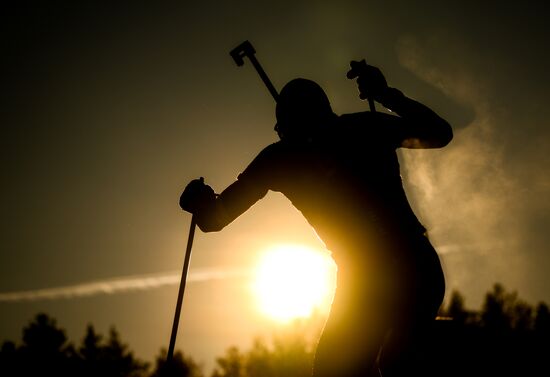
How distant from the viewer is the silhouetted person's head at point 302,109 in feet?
10.3

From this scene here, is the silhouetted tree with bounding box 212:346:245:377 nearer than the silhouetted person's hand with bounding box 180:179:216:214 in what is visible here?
No

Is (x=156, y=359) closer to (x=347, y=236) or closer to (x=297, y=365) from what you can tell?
(x=297, y=365)

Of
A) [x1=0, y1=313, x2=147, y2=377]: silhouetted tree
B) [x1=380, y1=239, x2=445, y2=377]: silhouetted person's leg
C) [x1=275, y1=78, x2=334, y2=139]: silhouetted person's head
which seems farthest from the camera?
[x1=0, y1=313, x2=147, y2=377]: silhouetted tree

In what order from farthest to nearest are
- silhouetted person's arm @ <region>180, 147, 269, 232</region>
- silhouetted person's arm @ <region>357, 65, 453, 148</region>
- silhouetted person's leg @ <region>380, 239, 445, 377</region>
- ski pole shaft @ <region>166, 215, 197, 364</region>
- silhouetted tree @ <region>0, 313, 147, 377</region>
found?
silhouetted tree @ <region>0, 313, 147, 377</region>
ski pole shaft @ <region>166, 215, 197, 364</region>
silhouetted person's arm @ <region>180, 147, 269, 232</region>
silhouetted person's arm @ <region>357, 65, 453, 148</region>
silhouetted person's leg @ <region>380, 239, 445, 377</region>

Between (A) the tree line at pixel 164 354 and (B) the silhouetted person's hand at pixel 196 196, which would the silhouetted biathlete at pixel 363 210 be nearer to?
(B) the silhouetted person's hand at pixel 196 196

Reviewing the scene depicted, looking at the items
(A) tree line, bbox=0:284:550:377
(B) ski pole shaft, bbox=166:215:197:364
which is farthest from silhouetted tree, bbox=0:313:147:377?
(B) ski pole shaft, bbox=166:215:197:364

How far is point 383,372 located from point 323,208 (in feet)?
3.41

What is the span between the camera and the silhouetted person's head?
3.14m

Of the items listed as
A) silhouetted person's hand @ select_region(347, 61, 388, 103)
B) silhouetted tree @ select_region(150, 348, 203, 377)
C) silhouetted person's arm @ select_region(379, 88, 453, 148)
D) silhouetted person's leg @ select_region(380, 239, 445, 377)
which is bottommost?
silhouetted person's leg @ select_region(380, 239, 445, 377)

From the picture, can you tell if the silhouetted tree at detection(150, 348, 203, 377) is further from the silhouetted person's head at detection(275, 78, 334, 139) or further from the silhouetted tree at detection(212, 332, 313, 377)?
the silhouetted person's head at detection(275, 78, 334, 139)

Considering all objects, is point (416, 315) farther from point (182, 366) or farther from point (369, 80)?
point (182, 366)

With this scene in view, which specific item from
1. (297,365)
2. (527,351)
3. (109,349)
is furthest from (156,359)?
(527,351)

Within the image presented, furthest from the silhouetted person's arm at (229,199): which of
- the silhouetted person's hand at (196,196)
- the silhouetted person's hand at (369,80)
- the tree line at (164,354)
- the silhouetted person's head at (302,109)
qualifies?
the tree line at (164,354)

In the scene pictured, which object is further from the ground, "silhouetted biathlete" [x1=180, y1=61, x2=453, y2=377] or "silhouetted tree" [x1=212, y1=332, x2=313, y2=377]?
"silhouetted tree" [x1=212, y1=332, x2=313, y2=377]
